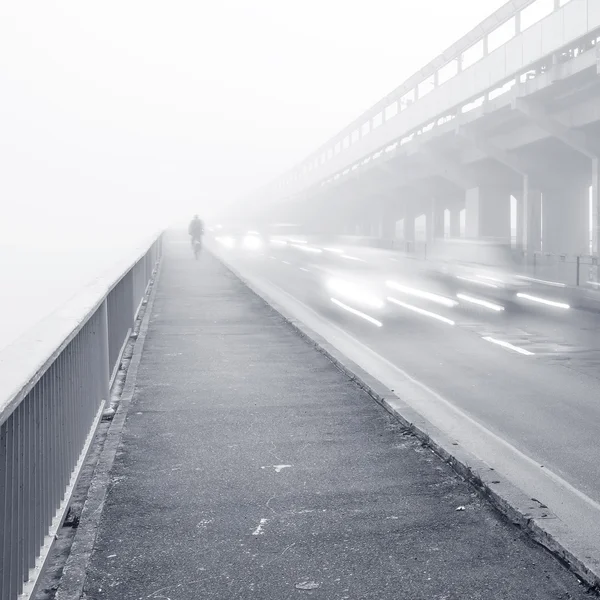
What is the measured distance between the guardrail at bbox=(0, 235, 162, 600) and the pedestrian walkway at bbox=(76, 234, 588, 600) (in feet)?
1.21

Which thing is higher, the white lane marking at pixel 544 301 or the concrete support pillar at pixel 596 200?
the concrete support pillar at pixel 596 200

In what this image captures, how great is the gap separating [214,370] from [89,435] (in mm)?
4087

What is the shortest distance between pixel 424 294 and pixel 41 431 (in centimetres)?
1992

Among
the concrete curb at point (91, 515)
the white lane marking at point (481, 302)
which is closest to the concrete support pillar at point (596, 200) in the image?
the white lane marking at point (481, 302)

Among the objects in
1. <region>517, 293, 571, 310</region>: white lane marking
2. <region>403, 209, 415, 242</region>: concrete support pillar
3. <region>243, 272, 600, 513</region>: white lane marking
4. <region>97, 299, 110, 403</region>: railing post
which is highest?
<region>403, 209, 415, 242</region>: concrete support pillar

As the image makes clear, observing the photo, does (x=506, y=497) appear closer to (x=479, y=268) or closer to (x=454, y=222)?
(x=479, y=268)

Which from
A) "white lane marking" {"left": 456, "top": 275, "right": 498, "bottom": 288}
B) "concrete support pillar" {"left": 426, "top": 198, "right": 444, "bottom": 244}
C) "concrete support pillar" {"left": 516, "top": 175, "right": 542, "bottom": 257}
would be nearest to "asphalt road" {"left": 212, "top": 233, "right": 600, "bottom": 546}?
"white lane marking" {"left": 456, "top": 275, "right": 498, "bottom": 288}

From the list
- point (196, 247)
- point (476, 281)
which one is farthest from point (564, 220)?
point (196, 247)

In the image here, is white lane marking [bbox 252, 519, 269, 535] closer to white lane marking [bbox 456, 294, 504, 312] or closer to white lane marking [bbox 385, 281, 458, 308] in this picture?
white lane marking [bbox 456, 294, 504, 312]

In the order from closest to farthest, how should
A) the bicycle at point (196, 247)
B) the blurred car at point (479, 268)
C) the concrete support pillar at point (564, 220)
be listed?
the blurred car at point (479, 268), the concrete support pillar at point (564, 220), the bicycle at point (196, 247)

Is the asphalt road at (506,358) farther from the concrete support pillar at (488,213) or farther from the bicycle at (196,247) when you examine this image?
the concrete support pillar at (488,213)

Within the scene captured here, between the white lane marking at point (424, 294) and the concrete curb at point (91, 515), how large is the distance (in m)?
13.6

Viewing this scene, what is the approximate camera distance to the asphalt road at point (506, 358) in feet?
25.2

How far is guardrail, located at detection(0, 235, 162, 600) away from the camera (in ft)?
12.5
